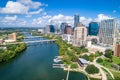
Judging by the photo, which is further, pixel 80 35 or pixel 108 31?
pixel 108 31

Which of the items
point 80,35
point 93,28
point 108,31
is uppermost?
point 93,28

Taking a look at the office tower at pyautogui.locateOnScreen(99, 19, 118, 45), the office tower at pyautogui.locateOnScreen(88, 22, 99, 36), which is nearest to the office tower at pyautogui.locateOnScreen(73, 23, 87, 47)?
the office tower at pyautogui.locateOnScreen(99, 19, 118, 45)

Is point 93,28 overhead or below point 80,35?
overhead

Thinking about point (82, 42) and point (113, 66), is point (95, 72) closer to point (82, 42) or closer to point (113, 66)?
point (113, 66)

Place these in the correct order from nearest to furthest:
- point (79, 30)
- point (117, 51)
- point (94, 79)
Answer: point (94, 79)
point (117, 51)
point (79, 30)

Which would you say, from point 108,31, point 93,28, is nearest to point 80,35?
point 108,31

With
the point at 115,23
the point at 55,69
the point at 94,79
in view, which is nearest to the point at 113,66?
the point at 94,79

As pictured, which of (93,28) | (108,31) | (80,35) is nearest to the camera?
(80,35)

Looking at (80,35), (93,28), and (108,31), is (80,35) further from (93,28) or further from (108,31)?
(93,28)
